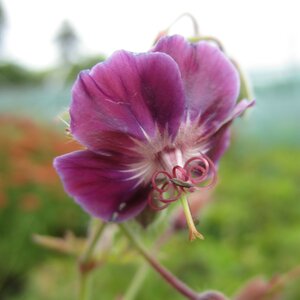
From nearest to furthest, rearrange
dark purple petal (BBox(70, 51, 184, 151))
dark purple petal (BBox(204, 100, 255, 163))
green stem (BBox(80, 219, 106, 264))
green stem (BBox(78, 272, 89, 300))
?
dark purple petal (BBox(70, 51, 184, 151))
dark purple petal (BBox(204, 100, 255, 163))
green stem (BBox(80, 219, 106, 264))
green stem (BBox(78, 272, 89, 300))

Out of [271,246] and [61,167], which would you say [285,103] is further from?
[61,167]

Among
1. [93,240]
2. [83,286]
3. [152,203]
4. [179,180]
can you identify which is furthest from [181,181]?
[83,286]

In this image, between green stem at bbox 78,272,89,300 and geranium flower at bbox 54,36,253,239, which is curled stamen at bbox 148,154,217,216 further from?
green stem at bbox 78,272,89,300

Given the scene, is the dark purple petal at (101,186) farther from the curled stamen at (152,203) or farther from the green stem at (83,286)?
the green stem at (83,286)

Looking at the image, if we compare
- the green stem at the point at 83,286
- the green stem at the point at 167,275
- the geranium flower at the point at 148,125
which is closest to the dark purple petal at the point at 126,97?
the geranium flower at the point at 148,125

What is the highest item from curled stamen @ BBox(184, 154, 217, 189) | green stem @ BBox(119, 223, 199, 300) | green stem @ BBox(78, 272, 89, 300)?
curled stamen @ BBox(184, 154, 217, 189)

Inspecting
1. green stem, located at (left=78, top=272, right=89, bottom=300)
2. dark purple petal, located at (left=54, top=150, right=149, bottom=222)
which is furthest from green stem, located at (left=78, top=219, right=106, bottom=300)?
dark purple petal, located at (left=54, top=150, right=149, bottom=222)

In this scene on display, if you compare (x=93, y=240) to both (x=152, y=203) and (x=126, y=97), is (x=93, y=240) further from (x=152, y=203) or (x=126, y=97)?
(x=126, y=97)
